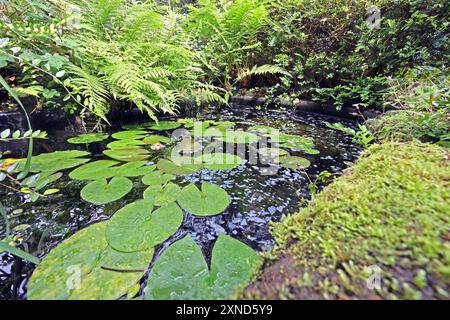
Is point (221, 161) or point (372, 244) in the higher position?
point (372, 244)

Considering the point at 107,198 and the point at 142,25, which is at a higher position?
the point at 142,25

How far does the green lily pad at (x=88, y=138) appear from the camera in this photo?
150 cm

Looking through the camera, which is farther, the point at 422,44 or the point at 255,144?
the point at 422,44

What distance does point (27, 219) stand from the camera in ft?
2.61

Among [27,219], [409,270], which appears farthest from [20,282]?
[409,270]

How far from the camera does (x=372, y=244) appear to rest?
0.40 metres

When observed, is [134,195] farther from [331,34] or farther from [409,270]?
[331,34]

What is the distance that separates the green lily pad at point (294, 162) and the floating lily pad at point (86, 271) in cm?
89

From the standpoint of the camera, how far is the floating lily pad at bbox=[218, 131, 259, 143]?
1604 millimetres

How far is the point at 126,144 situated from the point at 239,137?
2.67ft

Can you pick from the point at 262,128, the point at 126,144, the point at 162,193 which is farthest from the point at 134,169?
the point at 262,128

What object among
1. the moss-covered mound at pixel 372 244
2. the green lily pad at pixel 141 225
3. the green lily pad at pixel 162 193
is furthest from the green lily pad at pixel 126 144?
the moss-covered mound at pixel 372 244

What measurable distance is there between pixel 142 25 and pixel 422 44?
2.46 m

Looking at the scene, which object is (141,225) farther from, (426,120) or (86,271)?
(426,120)
